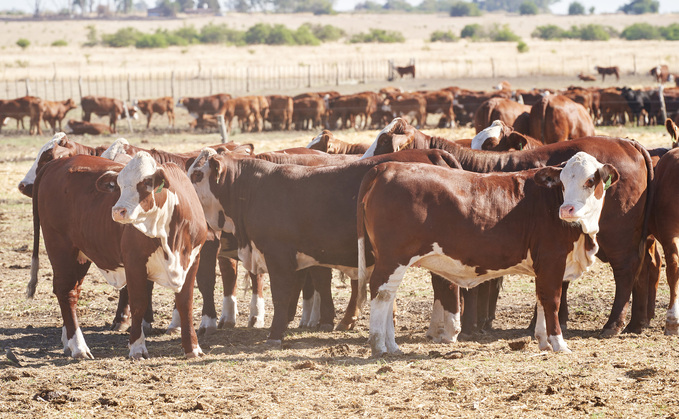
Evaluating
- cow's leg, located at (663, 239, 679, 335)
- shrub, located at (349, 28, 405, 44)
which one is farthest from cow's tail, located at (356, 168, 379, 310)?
shrub, located at (349, 28, 405, 44)

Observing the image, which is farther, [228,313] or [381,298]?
[228,313]

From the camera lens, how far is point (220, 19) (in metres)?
140

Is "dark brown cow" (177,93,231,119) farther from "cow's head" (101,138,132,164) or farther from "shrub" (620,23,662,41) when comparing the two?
"shrub" (620,23,662,41)

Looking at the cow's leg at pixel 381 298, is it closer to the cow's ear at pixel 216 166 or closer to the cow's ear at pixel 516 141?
the cow's ear at pixel 216 166

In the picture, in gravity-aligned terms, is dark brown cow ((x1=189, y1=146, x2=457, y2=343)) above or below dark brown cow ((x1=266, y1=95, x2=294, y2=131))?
above

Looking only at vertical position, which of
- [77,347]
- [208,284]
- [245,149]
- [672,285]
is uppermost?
[245,149]

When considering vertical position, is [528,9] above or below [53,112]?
above

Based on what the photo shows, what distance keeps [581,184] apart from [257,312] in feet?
11.7

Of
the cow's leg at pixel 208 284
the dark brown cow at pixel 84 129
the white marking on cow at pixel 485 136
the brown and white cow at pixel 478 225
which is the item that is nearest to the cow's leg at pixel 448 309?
the brown and white cow at pixel 478 225

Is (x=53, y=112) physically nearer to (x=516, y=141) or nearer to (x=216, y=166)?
(x=516, y=141)

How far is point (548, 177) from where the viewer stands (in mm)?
7074

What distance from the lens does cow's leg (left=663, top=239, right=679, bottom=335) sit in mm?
7707

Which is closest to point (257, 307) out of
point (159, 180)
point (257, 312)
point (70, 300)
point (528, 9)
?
point (257, 312)

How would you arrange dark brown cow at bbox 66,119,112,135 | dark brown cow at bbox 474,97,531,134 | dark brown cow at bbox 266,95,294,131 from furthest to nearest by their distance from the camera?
dark brown cow at bbox 266,95,294,131, dark brown cow at bbox 66,119,112,135, dark brown cow at bbox 474,97,531,134
